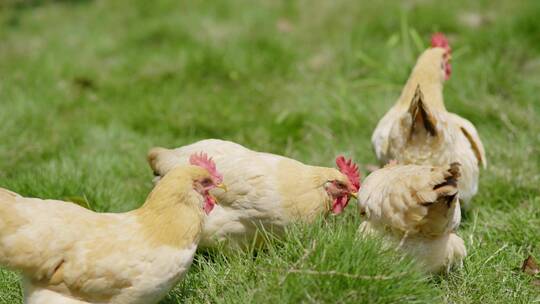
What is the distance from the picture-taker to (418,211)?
3238 mm

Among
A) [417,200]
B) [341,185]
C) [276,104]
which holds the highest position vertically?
[417,200]

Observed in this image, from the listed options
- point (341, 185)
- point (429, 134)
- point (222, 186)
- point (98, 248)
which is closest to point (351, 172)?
point (341, 185)

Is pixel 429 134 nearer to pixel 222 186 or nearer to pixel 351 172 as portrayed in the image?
pixel 351 172

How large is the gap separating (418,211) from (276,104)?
329 centimetres

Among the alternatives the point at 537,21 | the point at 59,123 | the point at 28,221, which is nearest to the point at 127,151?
the point at 59,123

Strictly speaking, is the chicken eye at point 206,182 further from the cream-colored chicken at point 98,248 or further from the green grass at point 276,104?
the green grass at point 276,104

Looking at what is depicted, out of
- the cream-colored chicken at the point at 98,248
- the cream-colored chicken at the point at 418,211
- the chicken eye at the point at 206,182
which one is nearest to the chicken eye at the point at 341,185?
the cream-colored chicken at the point at 418,211

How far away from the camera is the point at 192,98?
21.2 feet

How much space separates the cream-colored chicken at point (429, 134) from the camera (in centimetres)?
401

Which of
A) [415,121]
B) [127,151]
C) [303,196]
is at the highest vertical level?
[415,121]

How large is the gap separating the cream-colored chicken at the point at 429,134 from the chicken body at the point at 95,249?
4.87 ft

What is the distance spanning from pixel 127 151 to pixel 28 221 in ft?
8.21

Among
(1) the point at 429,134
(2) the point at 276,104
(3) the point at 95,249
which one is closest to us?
(3) the point at 95,249

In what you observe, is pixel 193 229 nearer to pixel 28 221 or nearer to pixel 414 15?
pixel 28 221
